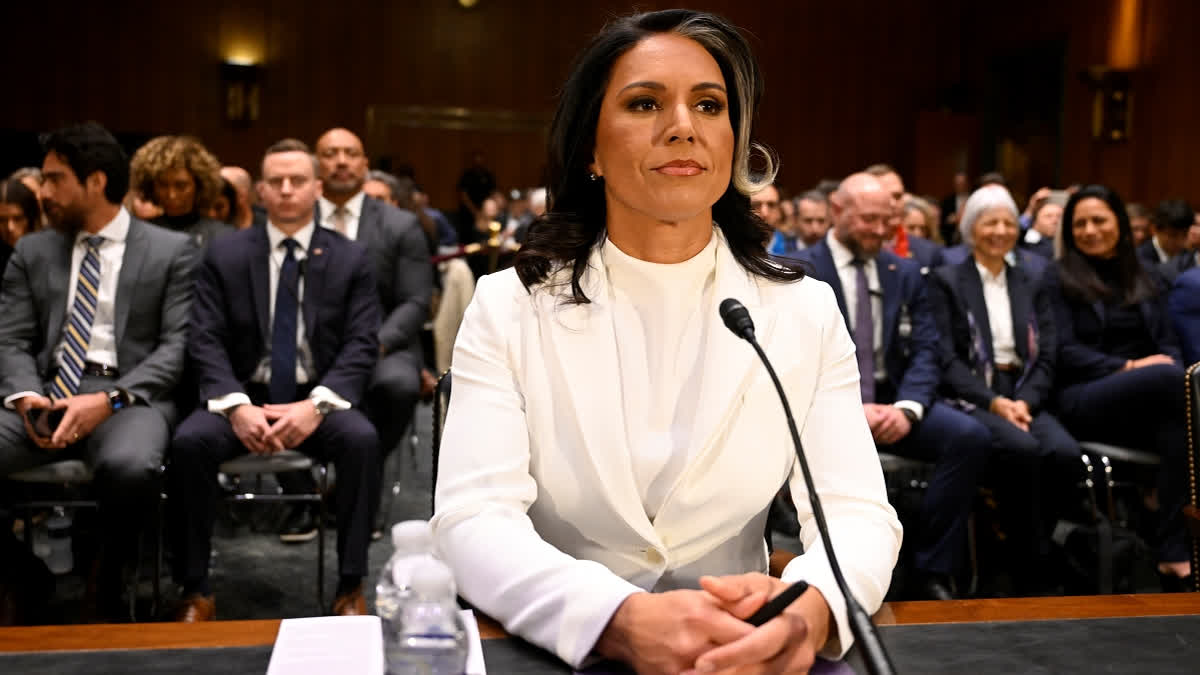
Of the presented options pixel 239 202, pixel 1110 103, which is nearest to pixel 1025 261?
pixel 239 202

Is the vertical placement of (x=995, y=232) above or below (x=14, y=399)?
above

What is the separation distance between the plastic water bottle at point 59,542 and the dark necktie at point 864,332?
2529mm

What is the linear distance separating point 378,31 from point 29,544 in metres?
8.84

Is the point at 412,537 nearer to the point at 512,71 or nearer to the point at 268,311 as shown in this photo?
the point at 268,311

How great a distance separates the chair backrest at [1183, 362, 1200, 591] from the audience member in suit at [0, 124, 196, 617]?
2.56m

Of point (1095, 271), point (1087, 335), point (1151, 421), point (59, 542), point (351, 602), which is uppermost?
point (1095, 271)

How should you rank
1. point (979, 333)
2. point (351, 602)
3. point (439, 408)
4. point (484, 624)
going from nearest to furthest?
point (484, 624) < point (439, 408) < point (351, 602) < point (979, 333)

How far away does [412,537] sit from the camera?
105 centimetres

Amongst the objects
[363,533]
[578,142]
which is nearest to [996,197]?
[363,533]

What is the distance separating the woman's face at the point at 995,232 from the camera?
171 inches

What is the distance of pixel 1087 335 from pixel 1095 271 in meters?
0.27

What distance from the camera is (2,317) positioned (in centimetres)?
353

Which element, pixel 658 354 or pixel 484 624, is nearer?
pixel 484 624

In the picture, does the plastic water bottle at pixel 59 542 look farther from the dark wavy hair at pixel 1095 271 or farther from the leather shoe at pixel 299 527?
the dark wavy hair at pixel 1095 271
